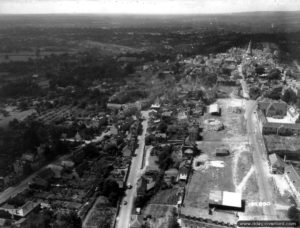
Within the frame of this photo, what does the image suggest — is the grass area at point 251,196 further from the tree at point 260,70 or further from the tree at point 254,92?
the tree at point 260,70

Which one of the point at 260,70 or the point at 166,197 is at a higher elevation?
the point at 260,70

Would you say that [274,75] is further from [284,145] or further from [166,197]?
[166,197]

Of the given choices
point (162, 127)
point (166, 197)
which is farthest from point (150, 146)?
point (166, 197)

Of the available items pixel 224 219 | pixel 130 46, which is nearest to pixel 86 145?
pixel 224 219

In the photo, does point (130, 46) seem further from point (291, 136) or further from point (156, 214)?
point (156, 214)

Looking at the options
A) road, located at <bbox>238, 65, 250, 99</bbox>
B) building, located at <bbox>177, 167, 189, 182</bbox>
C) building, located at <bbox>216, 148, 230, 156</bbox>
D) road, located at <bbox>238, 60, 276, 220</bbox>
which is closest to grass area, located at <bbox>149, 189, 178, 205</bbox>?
building, located at <bbox>177, 167, 189, 182</bbox>

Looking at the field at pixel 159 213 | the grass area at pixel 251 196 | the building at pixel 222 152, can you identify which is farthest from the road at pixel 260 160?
the field at pixel 159 213

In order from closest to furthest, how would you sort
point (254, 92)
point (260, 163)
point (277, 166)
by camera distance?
point (277, 166) → point (260, 163) → point (254, 92)

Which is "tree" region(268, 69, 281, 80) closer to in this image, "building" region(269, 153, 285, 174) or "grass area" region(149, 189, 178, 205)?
"building" region(269, 153, 285, 174)
